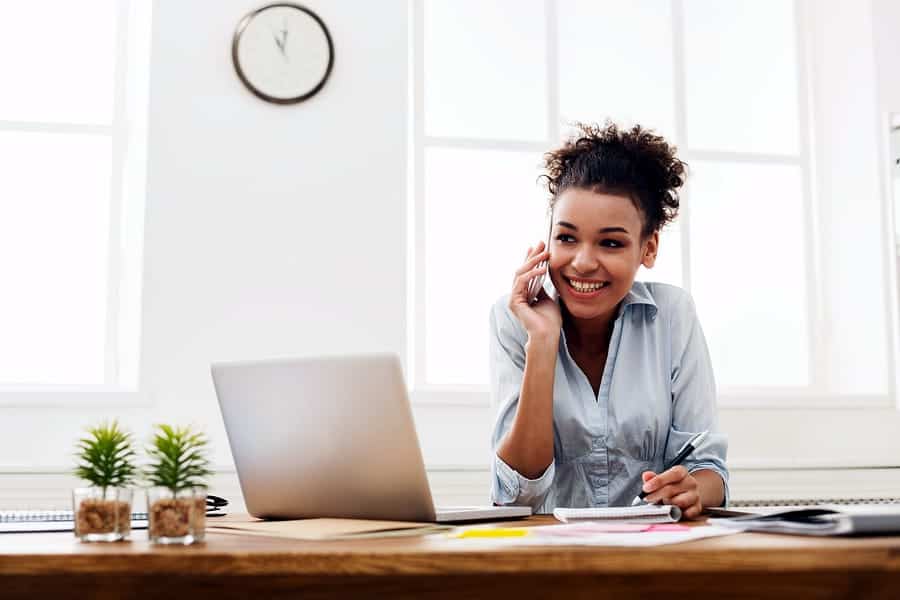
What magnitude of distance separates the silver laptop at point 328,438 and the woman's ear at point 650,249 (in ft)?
2.90

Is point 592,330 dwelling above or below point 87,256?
below

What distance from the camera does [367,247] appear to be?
2.91m

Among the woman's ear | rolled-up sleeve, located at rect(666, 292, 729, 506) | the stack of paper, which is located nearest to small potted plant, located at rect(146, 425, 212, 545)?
the stack of paper

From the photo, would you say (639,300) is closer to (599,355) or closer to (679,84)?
(599,355)

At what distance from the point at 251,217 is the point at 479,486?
942 millimetres

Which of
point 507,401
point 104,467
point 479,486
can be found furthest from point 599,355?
point 104,467

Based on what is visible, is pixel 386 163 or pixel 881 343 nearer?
pixel 386 163

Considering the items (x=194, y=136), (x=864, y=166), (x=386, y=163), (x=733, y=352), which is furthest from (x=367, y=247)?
(x=864, y=166)

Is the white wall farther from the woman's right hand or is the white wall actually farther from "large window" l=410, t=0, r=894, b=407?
the woman's right hand

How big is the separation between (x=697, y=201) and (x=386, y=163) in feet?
3.56

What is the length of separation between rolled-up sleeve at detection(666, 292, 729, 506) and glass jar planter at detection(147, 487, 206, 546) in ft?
3.66

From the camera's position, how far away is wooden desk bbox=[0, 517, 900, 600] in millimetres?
818

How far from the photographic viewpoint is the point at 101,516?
96cm

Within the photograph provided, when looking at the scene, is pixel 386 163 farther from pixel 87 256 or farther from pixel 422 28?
pixel 87 256
